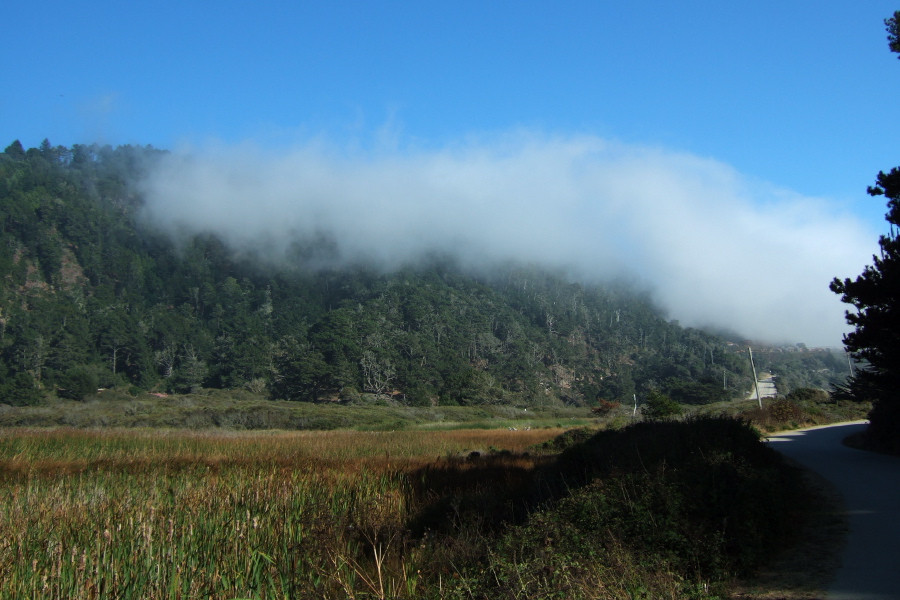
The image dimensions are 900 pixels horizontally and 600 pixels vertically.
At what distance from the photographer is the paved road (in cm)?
621

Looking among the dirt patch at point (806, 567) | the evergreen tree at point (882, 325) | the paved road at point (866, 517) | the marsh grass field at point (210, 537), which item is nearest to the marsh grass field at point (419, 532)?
the marsh grass field at point (210, 537)

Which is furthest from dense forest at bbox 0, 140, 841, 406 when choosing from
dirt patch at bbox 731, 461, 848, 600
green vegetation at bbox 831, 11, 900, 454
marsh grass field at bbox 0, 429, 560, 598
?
dirt patch at bbox 731, 461, 848, 600

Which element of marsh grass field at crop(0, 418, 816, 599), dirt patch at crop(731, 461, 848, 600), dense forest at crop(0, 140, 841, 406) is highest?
dense forest at crop(0, 140, 841, 406)

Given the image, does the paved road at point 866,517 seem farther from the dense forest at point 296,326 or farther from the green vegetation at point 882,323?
the dense forest at point 296,326

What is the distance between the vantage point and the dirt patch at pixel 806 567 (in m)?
6.40

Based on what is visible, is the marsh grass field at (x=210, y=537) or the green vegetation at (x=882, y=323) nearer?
the marsh grass field at (x=210, y=537)

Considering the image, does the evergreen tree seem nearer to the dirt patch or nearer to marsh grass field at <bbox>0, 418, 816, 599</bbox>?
marsh grass field at <bbox>0, 418, 816, 599</bbox>

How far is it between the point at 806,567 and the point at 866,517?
3201 millimetres

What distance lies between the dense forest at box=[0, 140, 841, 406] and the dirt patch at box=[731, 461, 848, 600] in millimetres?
86679

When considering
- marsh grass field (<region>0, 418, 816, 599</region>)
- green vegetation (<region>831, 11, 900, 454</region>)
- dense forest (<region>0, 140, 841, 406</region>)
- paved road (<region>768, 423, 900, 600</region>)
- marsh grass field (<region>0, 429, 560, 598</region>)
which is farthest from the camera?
dense forest (<region>0, 140, 841, 406</region>)

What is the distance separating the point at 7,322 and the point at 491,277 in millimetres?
116226

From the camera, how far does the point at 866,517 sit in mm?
9438

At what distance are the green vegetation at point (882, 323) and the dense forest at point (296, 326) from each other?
76884 mm

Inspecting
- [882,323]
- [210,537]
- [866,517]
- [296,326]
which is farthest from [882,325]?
[296,326]
